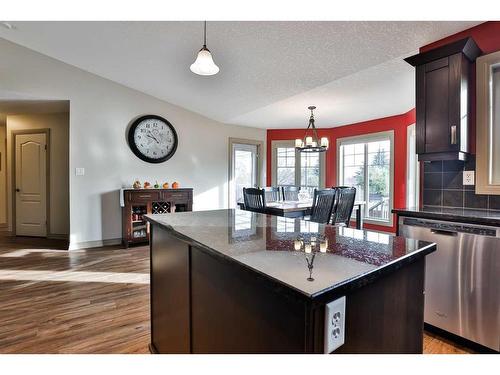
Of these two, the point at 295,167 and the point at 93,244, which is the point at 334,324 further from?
the point at 295,167

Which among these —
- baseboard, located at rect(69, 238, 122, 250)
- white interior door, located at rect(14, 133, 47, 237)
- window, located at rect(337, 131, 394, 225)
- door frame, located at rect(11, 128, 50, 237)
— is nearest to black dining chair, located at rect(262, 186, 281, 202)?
window, located at rect(337, 131, 394, 225)

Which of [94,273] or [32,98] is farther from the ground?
[32,98]

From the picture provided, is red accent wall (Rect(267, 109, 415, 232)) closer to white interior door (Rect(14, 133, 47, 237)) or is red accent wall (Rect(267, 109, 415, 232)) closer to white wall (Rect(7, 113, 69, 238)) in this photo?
white wall (Rect(7, 113, 69, 238))

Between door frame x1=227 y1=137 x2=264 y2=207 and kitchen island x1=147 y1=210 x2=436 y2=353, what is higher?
door frame x1=227 y1=137 x2=264 y2=207

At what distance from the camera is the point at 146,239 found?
463 cm

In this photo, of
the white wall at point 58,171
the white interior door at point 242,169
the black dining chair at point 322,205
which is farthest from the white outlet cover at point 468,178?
the white wall at point 58,171

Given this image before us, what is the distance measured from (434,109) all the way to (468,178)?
618mm

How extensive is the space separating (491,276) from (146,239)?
4.30 meters

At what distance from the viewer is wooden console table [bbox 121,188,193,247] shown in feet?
14.5

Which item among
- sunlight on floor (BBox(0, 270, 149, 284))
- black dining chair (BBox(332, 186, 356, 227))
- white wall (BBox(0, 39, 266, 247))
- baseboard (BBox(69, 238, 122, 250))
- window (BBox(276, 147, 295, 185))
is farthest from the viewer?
window (BBox(276, 147, 295, 185))

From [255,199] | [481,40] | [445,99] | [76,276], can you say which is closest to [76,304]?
[76,276]

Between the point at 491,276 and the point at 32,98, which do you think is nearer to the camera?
the point at 491,276
